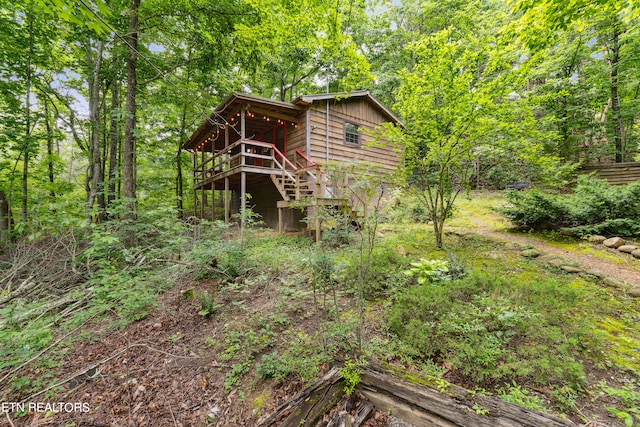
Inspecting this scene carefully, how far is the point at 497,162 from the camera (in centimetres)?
479

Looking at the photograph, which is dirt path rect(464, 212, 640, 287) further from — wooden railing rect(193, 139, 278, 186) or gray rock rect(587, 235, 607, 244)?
wooden railing rect(193, 139, 278, 186)

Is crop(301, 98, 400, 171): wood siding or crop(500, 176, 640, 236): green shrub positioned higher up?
crop(301, 98, 400, 171): wood siding

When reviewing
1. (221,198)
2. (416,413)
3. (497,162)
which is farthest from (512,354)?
(221,198)

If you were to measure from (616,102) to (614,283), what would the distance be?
14029mm

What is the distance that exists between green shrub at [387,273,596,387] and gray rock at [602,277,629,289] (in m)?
1.31

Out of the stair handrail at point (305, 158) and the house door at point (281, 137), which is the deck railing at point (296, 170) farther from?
the house door at point (281, 137)

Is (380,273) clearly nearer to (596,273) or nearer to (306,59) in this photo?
(596,273)

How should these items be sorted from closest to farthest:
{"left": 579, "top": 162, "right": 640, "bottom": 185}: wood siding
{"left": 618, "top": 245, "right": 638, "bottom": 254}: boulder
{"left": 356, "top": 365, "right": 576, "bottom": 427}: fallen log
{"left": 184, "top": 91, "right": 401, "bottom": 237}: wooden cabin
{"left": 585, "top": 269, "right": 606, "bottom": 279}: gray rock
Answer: {"left": 356, "top": 365, "right": 576, "bottom": 427}: fallen log < {"left": 585, "top": 269, "right": 606, "bottom": 279}: gray rock < {"left": 618, "top": 245, "right": 638, "bottom": 254}: boulder < {"left": 184, "top": 91, "right": 401, "bottom": 237}: wooden cabin < {"left": 579, "top": 162, "right": 640, "bottom": 185}: wood siding

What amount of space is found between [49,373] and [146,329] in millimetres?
985

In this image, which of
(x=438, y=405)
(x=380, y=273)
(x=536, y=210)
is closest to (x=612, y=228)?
(x=536, y=210)

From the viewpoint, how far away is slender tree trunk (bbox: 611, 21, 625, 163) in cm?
1071

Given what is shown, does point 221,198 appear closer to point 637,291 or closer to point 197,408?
point 197,408

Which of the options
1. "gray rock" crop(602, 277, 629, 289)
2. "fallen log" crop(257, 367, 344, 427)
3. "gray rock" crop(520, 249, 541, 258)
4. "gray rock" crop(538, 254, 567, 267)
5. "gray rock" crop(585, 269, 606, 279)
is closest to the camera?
"fallen log" crop(257, 367, 344, 427)

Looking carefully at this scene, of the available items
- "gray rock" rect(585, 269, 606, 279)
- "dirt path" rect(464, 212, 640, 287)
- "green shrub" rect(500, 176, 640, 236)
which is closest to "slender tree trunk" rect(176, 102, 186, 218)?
"dirt path" rect(464, 212, 640, 287)
